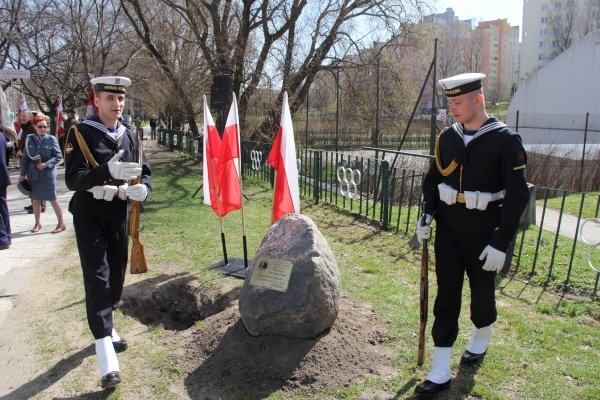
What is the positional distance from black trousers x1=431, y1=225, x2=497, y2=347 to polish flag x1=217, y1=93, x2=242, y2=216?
3.03 metres

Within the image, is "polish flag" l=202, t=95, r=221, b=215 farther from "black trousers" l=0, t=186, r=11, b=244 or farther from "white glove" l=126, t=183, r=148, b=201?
"black trousers" l=0, t=186, r=11, b=244

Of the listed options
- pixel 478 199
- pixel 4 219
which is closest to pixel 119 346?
pixel 478 199

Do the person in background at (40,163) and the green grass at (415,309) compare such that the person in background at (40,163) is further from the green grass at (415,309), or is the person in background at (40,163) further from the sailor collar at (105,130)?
the sailor collar at (105,130)

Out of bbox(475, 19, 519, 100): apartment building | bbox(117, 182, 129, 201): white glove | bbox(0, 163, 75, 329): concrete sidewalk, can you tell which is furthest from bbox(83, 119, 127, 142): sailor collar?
bbox(475, 19, 519, 100): apartment building

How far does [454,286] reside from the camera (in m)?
3.22

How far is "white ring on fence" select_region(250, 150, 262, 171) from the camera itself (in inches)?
530

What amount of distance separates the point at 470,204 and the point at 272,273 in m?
1.53

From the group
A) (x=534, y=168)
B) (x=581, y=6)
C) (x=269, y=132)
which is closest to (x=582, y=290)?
(x=534, y=168)

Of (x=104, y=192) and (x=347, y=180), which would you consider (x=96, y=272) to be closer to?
(x=104, y=192)

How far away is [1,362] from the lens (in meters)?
3.71

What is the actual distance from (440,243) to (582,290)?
2.61 meters

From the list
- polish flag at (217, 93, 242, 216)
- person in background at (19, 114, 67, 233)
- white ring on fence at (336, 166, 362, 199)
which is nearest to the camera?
polish flag at (217, 93, 242, 216)

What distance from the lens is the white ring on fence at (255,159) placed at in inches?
530

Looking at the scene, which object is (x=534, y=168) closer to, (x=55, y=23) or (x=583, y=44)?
(x=55, y=23)
